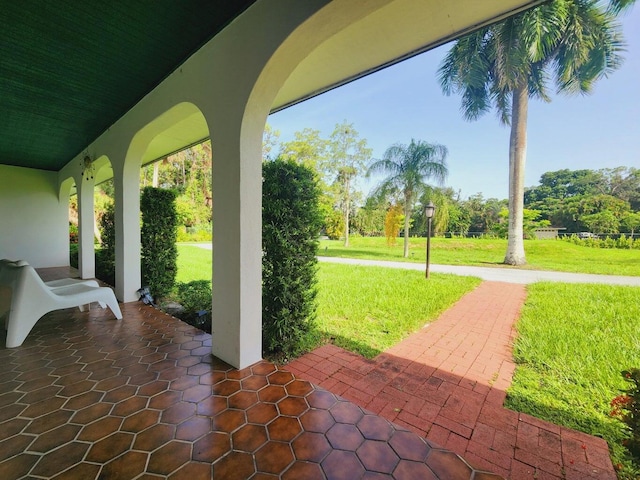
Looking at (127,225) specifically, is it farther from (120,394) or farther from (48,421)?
(48,421)

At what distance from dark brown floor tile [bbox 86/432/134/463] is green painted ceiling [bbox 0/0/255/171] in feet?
9.94

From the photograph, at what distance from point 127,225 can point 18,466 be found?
11.7 feet

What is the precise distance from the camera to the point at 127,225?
171 inches

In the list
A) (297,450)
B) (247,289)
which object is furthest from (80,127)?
(297,450)

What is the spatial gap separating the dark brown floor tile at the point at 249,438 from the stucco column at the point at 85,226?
278 inches

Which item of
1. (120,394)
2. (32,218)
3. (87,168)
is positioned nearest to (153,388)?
(120,394)

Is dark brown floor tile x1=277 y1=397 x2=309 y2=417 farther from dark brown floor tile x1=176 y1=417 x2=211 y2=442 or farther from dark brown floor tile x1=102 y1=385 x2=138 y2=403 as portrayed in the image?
dark brown floor tile x1=102 y1=385 x2=138 y2=403

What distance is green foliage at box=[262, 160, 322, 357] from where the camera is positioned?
2998mm

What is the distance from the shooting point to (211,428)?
5.66 ft

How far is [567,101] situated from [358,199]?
13.8 m

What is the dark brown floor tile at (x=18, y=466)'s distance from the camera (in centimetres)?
139

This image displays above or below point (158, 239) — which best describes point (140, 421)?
below

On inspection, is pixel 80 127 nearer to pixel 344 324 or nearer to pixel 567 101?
pixel 344 324

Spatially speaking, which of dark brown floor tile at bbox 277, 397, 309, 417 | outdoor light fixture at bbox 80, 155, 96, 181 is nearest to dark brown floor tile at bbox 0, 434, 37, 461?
dark brown floor tile at bbox 277, 397, 309, 417
